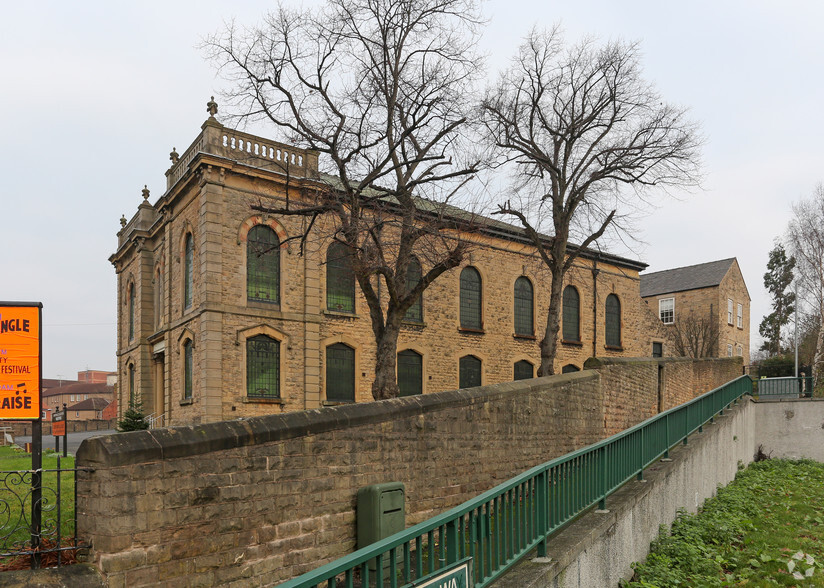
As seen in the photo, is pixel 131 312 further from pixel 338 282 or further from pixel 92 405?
pixel 92 405

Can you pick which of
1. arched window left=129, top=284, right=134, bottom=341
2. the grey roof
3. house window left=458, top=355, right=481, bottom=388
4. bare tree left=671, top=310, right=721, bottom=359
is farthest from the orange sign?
the grey roof

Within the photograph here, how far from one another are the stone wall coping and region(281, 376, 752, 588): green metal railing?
176 centimetres

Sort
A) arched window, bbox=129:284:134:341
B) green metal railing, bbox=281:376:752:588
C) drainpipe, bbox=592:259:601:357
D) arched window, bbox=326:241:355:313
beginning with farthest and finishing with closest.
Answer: drainpipe, bbox=592:259:601:357, arched window, bbox=129:284:134:341, arched window, bbox=326:241:355:313, green metal railing, bbox=281:376:752:588

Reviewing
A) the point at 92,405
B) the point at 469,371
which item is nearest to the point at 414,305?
the point at 469,371

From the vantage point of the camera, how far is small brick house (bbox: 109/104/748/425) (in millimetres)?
19766

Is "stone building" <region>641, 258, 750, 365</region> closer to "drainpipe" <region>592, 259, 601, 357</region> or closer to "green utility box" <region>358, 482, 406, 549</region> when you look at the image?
"drainpipe" <region>592, 259, 601, 357</region>

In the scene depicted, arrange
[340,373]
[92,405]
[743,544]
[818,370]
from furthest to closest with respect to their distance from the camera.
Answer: [92,405]
[818,370]
[340,373]
[743,544]

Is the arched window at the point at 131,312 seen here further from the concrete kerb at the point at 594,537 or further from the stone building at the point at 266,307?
the concrete kerb at the point at 594,537

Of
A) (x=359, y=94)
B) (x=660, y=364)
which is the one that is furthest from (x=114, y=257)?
(x=660, y=364)

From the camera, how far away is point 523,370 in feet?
96.6

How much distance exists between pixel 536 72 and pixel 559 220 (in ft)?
17.7

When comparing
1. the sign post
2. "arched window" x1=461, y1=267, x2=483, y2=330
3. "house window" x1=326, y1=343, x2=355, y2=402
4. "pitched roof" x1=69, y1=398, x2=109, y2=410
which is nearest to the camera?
the sign post

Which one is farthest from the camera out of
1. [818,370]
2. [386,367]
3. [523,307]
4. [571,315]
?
[818,370]

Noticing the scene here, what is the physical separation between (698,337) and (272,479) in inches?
1607
